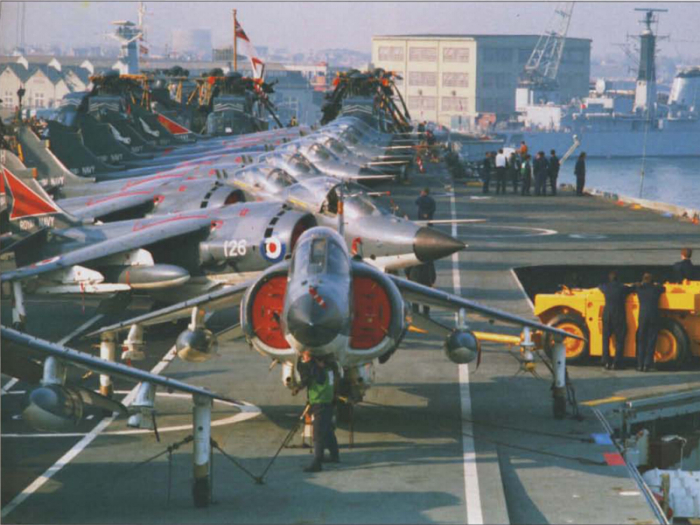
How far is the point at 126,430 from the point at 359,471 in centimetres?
426

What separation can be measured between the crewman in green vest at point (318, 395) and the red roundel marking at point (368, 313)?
43.1 inches

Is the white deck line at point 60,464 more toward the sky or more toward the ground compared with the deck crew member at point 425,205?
more toward the ground

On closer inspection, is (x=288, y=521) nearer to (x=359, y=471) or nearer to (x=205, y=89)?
(x=359, y=471)

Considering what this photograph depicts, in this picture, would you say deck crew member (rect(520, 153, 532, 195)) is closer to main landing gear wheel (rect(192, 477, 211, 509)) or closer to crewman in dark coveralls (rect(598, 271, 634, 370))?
crewman in dark coveralls (rect(598, 271, 634, 370))

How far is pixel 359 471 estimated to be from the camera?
16.3 meters

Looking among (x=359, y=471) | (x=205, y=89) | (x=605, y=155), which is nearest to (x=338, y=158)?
(x=359, y=471)

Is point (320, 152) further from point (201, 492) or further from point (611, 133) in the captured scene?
point (611, 133)

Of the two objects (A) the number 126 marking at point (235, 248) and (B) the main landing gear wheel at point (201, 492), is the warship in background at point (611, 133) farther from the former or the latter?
(B) the main landing gear wheel at point (201, 492)

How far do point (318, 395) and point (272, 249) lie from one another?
29.9 ft

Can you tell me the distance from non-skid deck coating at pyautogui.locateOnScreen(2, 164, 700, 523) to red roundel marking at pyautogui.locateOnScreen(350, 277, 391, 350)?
160cm

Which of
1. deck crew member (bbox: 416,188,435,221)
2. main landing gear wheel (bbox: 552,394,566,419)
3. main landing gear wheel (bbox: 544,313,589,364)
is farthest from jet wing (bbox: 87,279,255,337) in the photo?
deck crew member (bbox: 416,188,435,221)

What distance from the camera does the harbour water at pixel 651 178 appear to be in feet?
378

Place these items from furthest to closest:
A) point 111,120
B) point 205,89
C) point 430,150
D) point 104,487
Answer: point 205,89 < point 430,150 < point 111,120 < point 104,487

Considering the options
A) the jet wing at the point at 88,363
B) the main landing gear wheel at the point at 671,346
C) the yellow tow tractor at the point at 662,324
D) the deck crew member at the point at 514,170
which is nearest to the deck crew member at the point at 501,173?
the deck crew member at the point at 514,170
